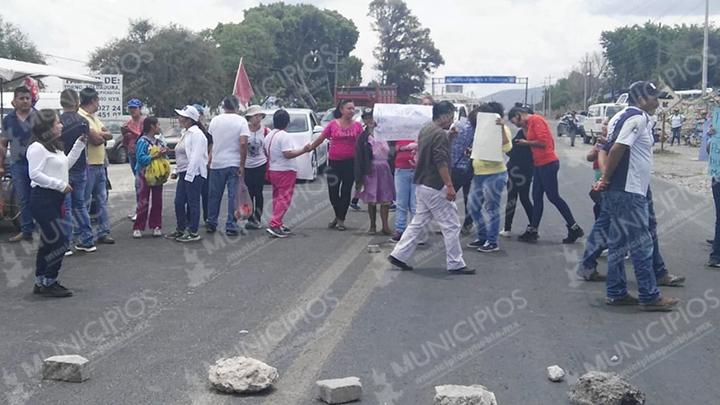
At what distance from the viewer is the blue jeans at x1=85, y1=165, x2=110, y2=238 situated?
33.2 ft

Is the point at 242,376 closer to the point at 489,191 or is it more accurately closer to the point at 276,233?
the point at 489,191

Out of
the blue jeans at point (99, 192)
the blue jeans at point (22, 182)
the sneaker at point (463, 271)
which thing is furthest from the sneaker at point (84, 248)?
the sneaker at point (463, 271)

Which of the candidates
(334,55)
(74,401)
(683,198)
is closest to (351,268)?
(74,401)

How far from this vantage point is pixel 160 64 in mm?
45562

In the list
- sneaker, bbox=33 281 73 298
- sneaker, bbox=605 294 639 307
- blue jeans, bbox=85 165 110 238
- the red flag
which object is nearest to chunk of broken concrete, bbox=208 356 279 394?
sneaker, bbox=33 281 73 298

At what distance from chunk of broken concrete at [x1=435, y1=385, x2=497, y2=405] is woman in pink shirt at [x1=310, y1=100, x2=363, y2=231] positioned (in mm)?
6644

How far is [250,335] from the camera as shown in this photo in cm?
635

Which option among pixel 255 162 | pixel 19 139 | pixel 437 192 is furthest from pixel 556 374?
pixel 19 139

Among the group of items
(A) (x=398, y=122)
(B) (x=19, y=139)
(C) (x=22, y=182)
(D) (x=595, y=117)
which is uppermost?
(D) (x=595, y=117)

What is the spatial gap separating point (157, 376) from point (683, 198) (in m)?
13.6

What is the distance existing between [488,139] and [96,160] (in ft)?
15.4

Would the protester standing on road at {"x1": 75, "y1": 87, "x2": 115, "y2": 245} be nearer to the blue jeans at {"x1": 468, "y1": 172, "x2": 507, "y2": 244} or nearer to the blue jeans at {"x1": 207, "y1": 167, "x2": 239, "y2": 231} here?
the blue jeans at {"x1": 207, "y1": 167, "x2": 239, "y2": 231}

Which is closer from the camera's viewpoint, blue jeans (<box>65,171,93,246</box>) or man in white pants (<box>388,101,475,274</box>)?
man in white pants (<box>388,101,475,274</box>)

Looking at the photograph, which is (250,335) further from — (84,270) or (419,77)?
(419,77)
